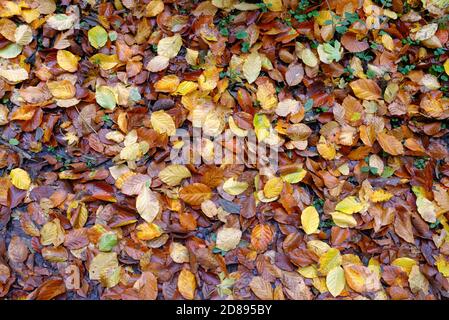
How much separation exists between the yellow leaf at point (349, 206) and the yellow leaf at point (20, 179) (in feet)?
4.83

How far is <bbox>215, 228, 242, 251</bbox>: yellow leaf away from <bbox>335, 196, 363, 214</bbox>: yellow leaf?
49 cm

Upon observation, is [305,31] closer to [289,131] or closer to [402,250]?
[289,131]

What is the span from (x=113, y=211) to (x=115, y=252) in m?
0.19

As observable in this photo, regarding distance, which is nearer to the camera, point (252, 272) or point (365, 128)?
point (252, 272)

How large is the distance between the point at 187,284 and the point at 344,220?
78 cm

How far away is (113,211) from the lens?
6.60ft

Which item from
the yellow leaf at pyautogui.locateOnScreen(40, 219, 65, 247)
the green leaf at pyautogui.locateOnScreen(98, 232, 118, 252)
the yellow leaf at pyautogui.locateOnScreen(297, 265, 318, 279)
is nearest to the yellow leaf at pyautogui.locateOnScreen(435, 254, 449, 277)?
the yellow leaf at pyautogui.locateOnScreen(297, 265, 318, 279)

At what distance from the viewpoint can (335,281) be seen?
191cm

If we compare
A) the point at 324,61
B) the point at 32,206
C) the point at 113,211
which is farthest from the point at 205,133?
the point at 32,206

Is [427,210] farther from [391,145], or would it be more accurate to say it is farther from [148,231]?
[148,231]

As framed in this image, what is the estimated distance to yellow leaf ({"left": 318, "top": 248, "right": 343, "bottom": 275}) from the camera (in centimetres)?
194

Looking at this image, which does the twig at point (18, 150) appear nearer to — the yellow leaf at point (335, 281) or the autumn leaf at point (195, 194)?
the autumn leaf at point (195, 194)

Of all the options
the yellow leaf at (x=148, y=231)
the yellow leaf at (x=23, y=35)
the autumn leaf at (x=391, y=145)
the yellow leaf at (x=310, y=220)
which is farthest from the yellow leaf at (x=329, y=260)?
the yellow leaf at (x=23, y=35)

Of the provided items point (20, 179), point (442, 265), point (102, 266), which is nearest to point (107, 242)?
point (102, 266)
